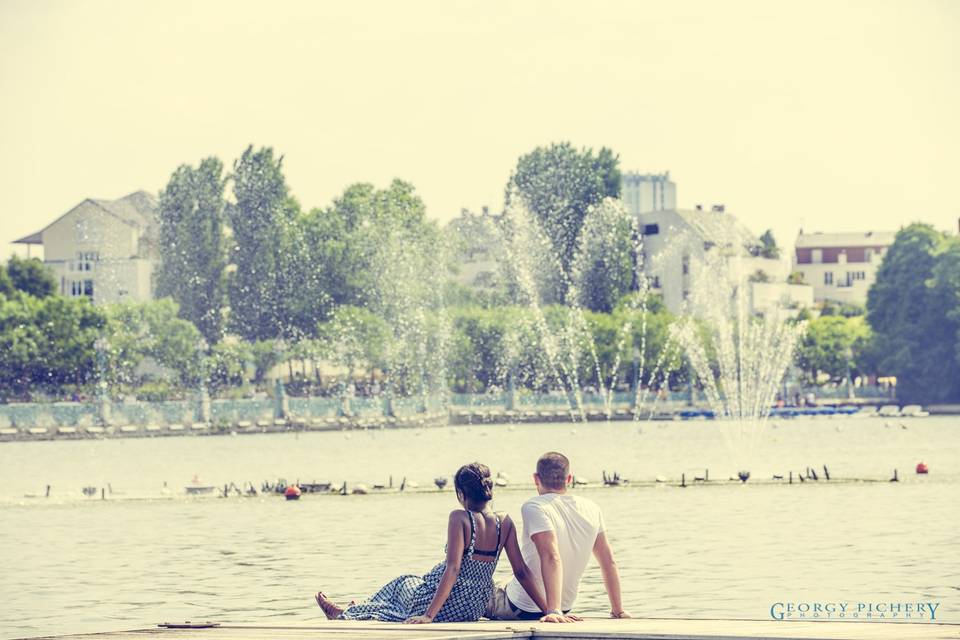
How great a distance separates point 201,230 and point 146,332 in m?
7.85

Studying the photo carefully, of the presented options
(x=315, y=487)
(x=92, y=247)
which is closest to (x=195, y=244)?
(x=92, y=247)

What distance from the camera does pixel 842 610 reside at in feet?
73.1

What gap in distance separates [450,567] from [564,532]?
100 cm

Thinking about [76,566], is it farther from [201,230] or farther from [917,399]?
[917,399]

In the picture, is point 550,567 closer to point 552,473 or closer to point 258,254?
point 552,473

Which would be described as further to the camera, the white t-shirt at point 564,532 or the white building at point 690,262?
the white building at point 690,262

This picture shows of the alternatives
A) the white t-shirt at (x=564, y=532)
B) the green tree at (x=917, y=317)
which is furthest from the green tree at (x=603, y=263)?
the white t-shirt at (x=564, y=532)

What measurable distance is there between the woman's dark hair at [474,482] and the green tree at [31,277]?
11308 centimetres

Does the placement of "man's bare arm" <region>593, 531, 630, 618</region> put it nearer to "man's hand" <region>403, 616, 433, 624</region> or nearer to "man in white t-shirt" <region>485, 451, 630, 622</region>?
"man in white t-shirt" <region>485, 451, 630, 622</region>

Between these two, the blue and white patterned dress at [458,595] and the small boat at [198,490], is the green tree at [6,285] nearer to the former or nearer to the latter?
the small boat at [198,490]

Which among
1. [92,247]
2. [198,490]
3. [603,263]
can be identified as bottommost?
[198,490]

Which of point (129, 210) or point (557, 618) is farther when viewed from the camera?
point (129, 210)

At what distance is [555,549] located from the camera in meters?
14.9

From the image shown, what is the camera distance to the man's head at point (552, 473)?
14.6 metres
